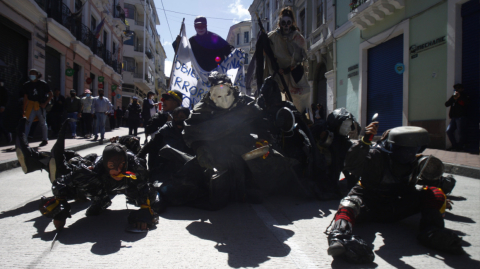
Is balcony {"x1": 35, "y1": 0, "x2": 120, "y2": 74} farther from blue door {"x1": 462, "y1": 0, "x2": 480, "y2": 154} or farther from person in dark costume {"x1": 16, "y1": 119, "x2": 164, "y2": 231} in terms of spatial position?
blue door {"x1": 462, "y1": 0, "x2": 480, "y2": 154}

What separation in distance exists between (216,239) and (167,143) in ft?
6.97

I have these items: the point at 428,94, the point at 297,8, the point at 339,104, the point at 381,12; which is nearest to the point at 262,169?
the point at 428,94

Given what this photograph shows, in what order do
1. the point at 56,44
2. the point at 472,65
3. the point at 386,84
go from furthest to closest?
the point at 56,44 → the point at 386,84 → the point at 472,65

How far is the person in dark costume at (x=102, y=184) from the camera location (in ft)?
8.61

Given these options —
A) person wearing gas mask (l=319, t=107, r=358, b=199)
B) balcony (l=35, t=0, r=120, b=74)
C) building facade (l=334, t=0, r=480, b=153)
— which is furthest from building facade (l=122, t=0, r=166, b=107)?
person wearing gas mask (l=319, t=107, r=358, b=199)

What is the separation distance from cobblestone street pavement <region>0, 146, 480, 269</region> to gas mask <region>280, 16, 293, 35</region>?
3176mm

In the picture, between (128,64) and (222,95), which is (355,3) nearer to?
(222,95)

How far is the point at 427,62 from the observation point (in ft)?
31.9

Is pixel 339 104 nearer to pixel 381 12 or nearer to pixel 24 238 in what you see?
pixel 381 12

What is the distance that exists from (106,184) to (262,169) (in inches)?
60.0

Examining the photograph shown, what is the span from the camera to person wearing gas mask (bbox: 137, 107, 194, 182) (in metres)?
4.26

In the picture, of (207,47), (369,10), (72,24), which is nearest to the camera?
(207,47)

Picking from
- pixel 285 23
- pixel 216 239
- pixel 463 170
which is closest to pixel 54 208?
pixel 216 239

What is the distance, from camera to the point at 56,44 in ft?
51.5
